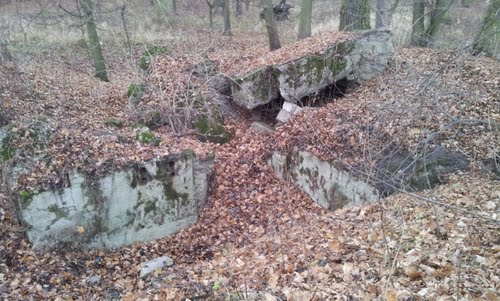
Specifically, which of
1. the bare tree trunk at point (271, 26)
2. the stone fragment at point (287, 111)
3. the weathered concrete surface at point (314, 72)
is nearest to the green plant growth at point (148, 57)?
the weathered concrete surface at point (314, 72)

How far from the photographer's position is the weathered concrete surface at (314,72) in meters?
8.02

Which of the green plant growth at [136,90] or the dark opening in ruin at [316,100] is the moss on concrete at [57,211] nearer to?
the green plant growth at [136,90]

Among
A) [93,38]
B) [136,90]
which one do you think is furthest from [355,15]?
[93,38]

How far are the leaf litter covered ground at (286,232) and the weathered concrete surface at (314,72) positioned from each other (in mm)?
457

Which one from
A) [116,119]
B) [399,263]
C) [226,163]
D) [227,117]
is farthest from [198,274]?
[227,117]

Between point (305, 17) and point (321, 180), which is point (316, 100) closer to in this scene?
point (321, 180)

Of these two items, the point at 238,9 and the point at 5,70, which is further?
the point at 238,9

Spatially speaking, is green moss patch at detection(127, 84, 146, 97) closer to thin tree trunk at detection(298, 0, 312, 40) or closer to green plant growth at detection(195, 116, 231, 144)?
green plant growth at detection(195, 116, 231, 144)

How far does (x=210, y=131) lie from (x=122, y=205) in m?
2.52

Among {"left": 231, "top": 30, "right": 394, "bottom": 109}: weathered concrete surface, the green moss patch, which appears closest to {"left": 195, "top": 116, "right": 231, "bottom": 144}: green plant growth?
{"left": 231, "top": 30, "right": 394, "bottom": 109}: weathered concrete surface

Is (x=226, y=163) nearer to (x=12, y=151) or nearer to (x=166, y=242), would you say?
(x=166, y=242)

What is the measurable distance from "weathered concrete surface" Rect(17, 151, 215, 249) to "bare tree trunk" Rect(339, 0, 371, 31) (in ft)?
18.2

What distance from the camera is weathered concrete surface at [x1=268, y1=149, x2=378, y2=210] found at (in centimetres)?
597

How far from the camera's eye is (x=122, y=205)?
589 centimetres
